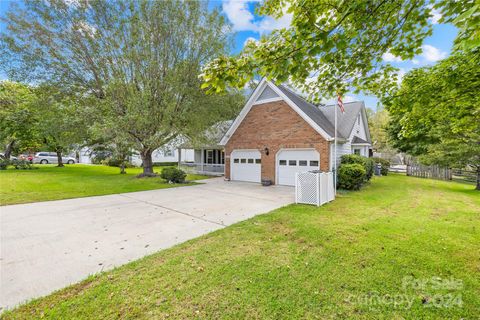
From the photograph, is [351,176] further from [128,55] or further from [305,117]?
[128,55]

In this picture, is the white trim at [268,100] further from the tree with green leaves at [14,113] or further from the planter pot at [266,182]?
the tree with green leaves at [14,113]

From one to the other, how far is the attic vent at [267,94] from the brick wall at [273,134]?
420 mm

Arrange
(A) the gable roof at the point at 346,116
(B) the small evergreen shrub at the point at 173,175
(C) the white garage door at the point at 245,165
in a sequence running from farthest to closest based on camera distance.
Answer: (C) the white garage door at the point at 245,165, (A) the gable roof at the point at 346,116, (B) the small evergreen shrub at the point at 173,175

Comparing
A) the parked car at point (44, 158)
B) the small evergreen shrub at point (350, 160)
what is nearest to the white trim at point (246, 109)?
the small evergreen shrub at point (350, 160)

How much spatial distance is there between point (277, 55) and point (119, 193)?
10.3 m

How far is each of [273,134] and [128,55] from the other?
393 inches

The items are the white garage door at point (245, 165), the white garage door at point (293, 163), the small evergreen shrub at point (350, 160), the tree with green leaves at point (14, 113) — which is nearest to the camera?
the white garage door at point (293, 163)

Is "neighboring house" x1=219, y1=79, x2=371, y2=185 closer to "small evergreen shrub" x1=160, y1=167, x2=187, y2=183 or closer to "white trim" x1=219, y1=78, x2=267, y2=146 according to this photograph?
"white trim" x1=219, y1=78, x2=267, y2=146

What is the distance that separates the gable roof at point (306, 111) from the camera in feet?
38.2

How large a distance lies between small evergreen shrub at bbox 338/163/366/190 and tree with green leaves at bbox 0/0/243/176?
886 centimetres

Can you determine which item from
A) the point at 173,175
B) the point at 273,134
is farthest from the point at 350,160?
the point at 173,175

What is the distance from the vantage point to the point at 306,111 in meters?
12.3

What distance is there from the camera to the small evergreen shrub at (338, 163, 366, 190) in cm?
1073

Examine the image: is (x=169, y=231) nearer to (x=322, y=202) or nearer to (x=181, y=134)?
(x=322, y=202)
